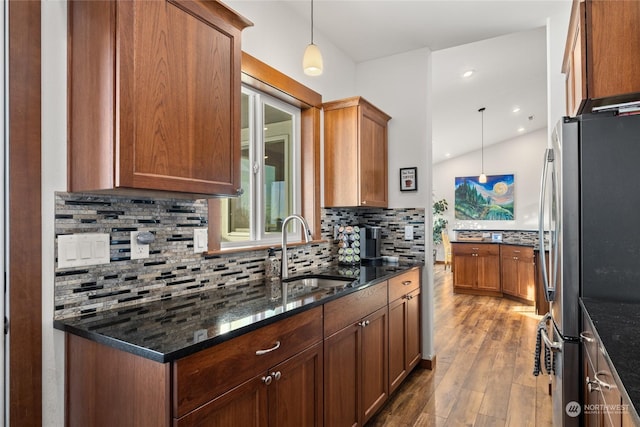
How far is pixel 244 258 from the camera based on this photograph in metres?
2.10

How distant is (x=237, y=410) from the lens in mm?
1238

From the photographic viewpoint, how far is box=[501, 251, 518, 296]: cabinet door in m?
5.34

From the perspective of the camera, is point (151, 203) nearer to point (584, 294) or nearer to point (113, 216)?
point (113, 216)

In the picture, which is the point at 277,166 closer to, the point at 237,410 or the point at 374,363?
the point at 374,363

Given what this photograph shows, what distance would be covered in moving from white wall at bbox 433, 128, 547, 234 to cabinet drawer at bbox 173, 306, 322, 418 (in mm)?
8651

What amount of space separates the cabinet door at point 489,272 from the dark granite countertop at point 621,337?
4381mm

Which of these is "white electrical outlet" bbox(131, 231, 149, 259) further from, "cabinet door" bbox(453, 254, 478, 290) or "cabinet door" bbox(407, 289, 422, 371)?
"cabinet door" bbox(453, 254, 478, 290)

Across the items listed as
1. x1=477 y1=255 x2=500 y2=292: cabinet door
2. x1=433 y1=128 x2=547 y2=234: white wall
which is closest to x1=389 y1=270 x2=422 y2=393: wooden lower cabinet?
x1=477 y1=255 x2=500 y2=292: cabinet door

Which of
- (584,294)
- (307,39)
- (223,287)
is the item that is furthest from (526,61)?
(223,287)

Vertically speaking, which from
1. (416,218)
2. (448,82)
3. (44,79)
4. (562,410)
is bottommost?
(562,410)

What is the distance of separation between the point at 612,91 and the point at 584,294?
850mm

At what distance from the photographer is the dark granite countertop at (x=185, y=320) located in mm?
1090

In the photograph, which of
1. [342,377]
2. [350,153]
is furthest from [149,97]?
[350,153]

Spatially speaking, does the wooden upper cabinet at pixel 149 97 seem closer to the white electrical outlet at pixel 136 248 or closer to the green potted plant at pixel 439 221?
the white electrical outlet at pixel 136 248
